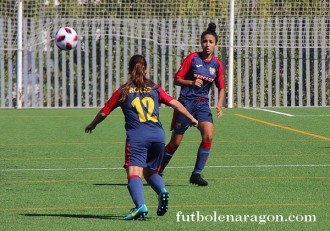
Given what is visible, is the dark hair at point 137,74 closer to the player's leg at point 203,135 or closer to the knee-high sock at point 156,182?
the knee-high sock at point 156,182

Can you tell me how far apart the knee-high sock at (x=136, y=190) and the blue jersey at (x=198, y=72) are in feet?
11.8

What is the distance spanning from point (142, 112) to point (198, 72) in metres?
3.34

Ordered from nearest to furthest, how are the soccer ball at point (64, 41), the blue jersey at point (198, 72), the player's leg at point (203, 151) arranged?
1. the player's leg at point (203, 151)
2. the blue jersey at point (198, 72)
3. the soccer ball at point (64, 41)

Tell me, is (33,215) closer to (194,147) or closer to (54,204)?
(54,204)

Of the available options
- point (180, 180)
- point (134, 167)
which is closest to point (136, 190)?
point (134, 167)

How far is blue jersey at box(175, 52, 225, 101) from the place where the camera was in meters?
12.7

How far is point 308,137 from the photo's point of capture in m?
18.9

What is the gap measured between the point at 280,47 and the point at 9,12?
7.88 meters

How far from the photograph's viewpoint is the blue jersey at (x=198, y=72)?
12.7 metres

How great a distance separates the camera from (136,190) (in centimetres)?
915

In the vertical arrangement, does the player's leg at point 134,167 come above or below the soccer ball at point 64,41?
below

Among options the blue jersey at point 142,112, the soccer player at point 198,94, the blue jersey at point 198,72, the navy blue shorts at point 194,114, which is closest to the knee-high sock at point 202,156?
the soccer player at point 198,94

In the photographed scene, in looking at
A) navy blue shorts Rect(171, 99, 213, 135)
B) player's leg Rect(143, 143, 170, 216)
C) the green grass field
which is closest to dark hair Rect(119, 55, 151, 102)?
player's leg Rect(143, 143, 170, 216)

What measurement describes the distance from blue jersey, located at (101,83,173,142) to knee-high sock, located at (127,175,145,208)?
385 mm
